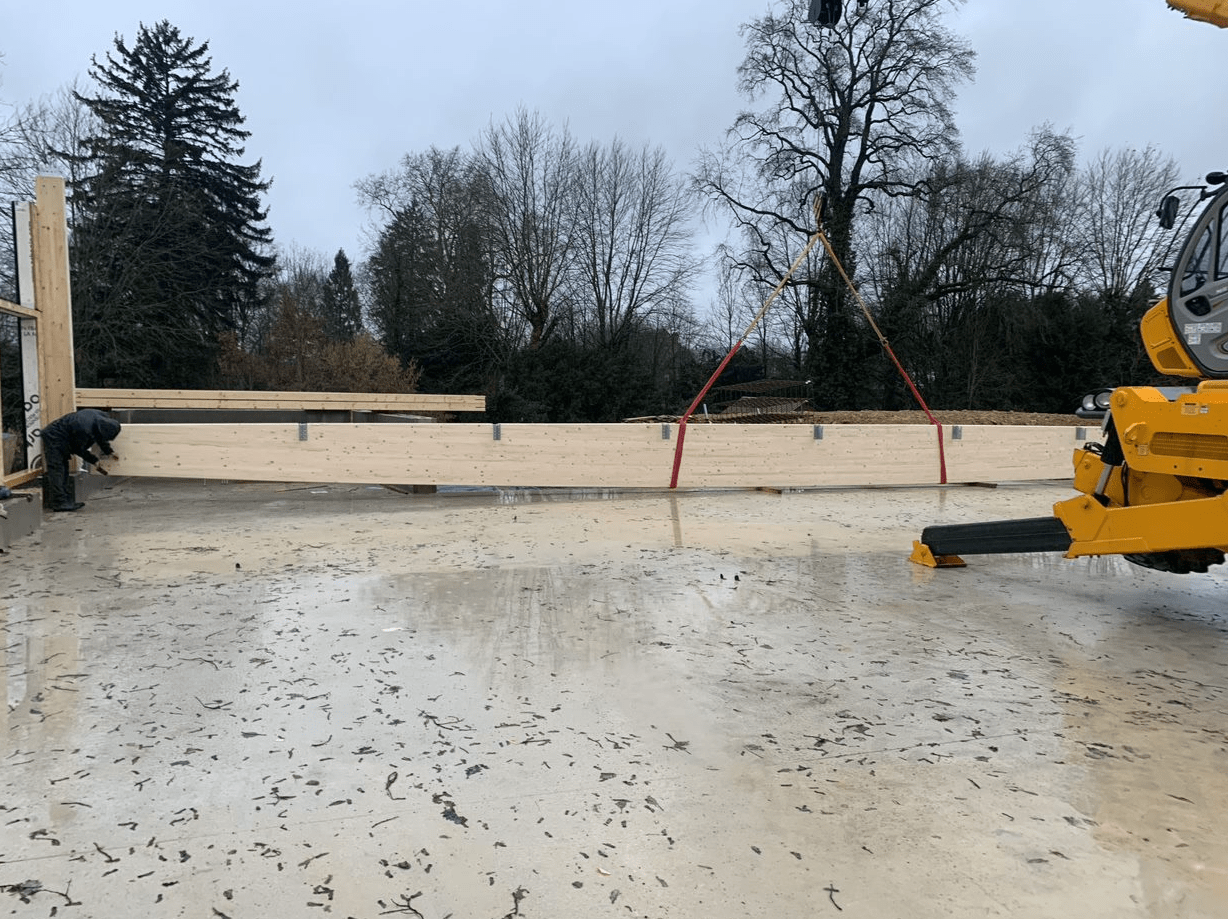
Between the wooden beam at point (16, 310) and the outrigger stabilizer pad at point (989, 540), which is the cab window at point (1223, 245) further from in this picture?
the wooden beam at point (16, 310)

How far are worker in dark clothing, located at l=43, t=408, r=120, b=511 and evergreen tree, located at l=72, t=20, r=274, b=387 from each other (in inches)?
612

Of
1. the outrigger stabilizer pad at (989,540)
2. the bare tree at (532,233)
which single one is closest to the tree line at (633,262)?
the bare tree at (532,233)

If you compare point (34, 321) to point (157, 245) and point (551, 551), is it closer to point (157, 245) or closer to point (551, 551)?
point (551, 551)

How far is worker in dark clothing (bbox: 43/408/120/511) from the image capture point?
759 centimetres

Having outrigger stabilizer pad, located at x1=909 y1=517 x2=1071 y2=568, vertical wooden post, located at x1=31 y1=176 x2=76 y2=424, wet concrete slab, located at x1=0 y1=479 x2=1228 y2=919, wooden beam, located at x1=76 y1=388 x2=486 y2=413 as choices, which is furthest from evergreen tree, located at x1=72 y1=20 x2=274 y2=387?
outrigger stabilizer pad, located at x1=909 y1=517 x2=1071 y2=568

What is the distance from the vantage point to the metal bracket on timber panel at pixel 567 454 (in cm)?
843

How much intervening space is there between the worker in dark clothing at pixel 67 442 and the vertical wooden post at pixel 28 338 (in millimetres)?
159

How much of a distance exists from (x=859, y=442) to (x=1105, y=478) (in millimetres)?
5359

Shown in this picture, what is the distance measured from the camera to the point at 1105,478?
4.57 m

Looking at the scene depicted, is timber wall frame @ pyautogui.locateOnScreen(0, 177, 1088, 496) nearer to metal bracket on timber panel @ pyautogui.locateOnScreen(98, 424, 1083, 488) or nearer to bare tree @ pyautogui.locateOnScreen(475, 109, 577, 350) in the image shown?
metal bracket on timber panel @ pyautogui.locateOnScreen(98, 424, 1083, 488)

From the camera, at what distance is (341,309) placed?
37906mm

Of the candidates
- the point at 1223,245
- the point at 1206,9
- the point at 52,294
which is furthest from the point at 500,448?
the point at 1206,9

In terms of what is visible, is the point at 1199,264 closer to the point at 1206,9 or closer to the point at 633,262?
the point at 1206,9

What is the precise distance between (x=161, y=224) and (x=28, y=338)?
726 inches
